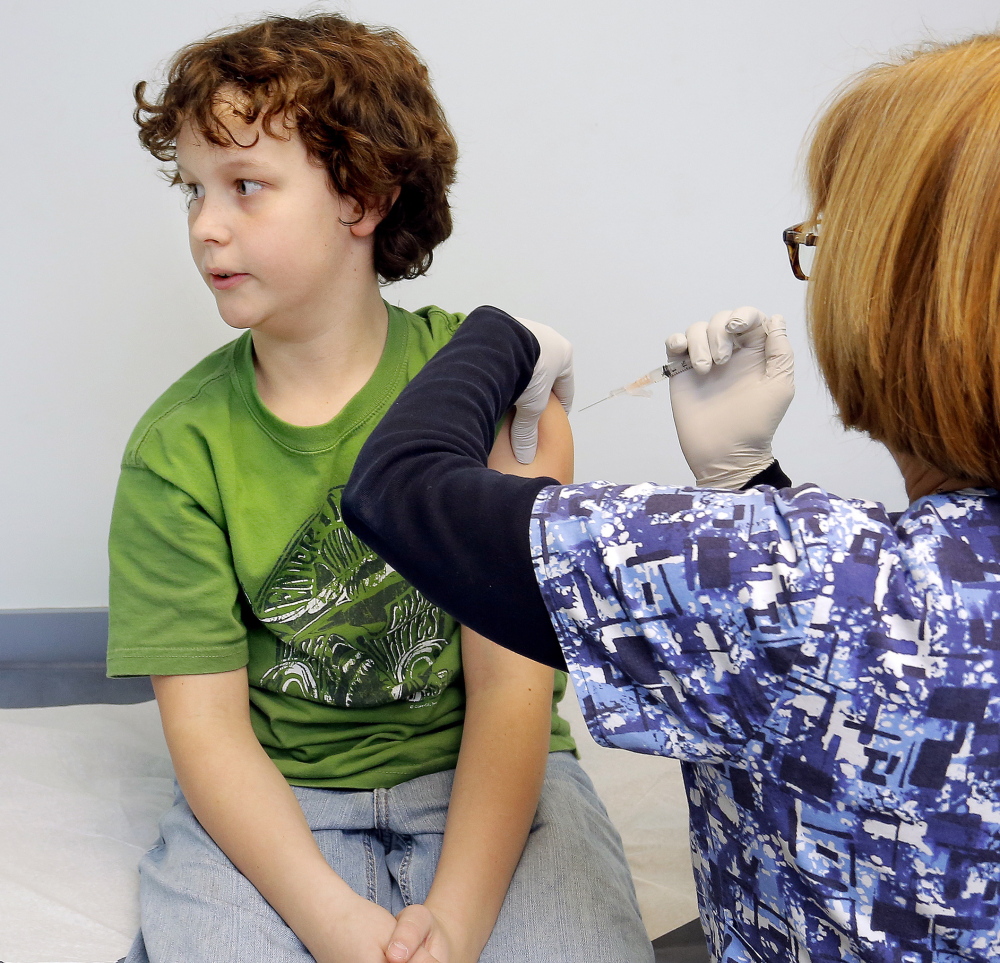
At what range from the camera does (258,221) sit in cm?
93

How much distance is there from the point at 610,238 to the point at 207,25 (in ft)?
2.31

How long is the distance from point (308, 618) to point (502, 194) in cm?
83

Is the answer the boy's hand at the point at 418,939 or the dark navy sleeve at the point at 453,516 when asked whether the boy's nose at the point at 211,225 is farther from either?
the boy's hand at the point at 418,939

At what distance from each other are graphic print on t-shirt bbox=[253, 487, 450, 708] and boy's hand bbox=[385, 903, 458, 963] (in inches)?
9.8

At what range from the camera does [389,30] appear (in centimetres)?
109

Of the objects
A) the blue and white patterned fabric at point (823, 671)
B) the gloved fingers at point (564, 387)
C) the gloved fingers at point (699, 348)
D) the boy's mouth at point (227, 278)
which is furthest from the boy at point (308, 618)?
the blue and white patterned fabric at point (823, 671)

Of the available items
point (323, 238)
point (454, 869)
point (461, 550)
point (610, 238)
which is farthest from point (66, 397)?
point (461, 550)

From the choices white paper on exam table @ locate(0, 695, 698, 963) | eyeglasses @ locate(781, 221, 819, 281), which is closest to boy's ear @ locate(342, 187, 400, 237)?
eyeglasses @ locate(781, 221, 819, 281)

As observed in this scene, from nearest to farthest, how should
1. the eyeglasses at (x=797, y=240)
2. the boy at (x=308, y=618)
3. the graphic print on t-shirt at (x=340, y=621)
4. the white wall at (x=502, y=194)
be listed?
the eyeglasses at (x=797, y=240) → the boy at (x=308, y=618) → the graphic print on t-shirt at (x=340, y=621) → the white wall at (x=502, y=194)

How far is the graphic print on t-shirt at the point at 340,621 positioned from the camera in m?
1.00

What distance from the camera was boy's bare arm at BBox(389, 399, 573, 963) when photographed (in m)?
0.84

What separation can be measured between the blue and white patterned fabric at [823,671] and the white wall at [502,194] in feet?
3.40

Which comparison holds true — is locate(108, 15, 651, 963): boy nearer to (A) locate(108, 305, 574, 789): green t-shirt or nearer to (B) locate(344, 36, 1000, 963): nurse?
(A) locate(108, 305, 574, 789): green t-shirt

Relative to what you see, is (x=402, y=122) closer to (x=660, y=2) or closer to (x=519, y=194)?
(x=519, y=194)
